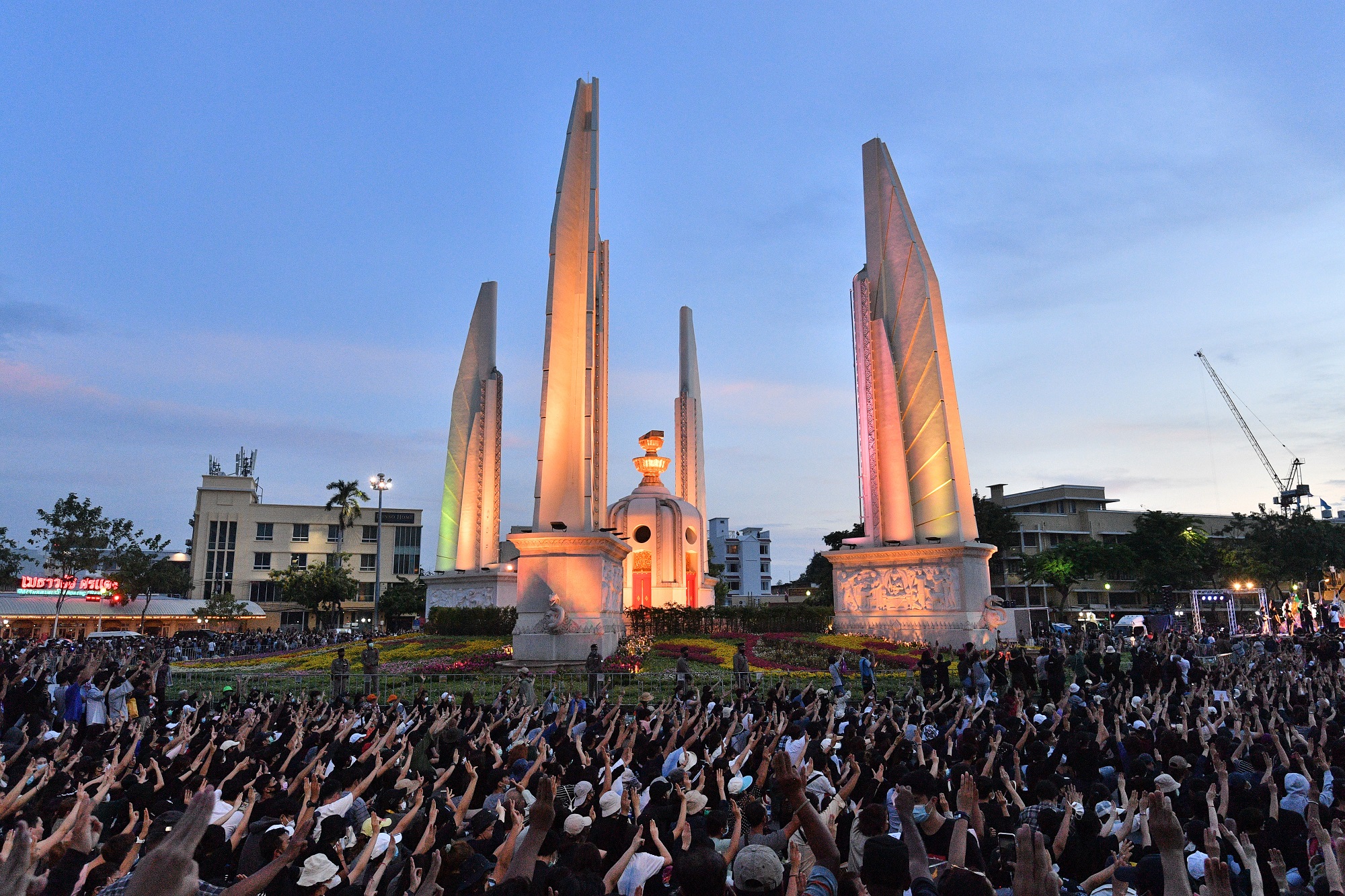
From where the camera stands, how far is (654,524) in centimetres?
5212

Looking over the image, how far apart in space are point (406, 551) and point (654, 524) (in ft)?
147

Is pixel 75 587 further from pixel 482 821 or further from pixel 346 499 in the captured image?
pixel 482 821

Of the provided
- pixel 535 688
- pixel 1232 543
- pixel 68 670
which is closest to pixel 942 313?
pixel 535 688

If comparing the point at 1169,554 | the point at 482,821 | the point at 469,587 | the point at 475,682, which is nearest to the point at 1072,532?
the point at 1169,554

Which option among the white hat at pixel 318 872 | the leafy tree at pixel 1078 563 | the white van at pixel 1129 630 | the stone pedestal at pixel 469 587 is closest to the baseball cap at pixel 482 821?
the white hat at pixel 318 872

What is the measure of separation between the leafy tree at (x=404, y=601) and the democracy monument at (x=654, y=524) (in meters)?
16.8

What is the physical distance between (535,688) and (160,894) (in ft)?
70.1

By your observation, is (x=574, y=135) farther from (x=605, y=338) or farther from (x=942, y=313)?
(x=942, y=313)

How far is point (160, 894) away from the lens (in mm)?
1990

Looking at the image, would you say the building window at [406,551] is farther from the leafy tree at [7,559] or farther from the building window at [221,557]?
the leafy tree at [7,559]

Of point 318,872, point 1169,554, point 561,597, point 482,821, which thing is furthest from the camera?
point 1169,554

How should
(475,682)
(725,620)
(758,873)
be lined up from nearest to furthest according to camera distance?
(758,873), (475,682), (725,620)

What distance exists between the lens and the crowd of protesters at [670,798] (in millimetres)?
4344

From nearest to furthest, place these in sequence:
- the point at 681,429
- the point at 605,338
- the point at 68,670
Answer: the point at 68,670, the point at 605,338, the point at 681,429
